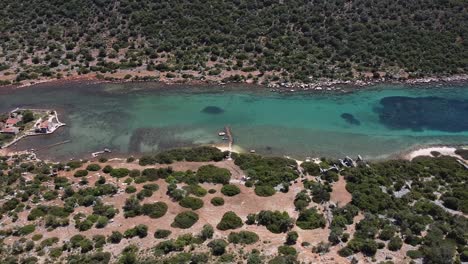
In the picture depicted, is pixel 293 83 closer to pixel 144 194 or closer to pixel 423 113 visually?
pixel 423 113

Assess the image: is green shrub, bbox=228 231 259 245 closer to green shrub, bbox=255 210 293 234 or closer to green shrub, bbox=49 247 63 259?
green shrub, bbox=255 210 293 234

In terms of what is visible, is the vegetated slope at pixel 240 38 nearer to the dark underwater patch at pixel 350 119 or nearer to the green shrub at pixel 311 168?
the dark underwater patch at pixel 350 119

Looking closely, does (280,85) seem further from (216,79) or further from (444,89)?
(444,89)

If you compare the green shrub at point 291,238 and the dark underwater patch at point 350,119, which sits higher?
the green shrub at point 291,238

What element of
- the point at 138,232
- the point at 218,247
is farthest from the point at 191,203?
the point at 218,247

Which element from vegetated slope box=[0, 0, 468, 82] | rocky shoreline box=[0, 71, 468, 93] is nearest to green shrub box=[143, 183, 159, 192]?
rocky shoreline box=[0, 71, 468, 93]

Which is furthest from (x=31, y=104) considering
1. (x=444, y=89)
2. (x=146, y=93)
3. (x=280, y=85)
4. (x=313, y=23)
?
(x=444, y=89)

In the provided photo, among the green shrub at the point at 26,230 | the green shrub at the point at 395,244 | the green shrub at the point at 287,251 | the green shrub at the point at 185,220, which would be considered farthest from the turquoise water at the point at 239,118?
the green shrub at the point at 287,251
